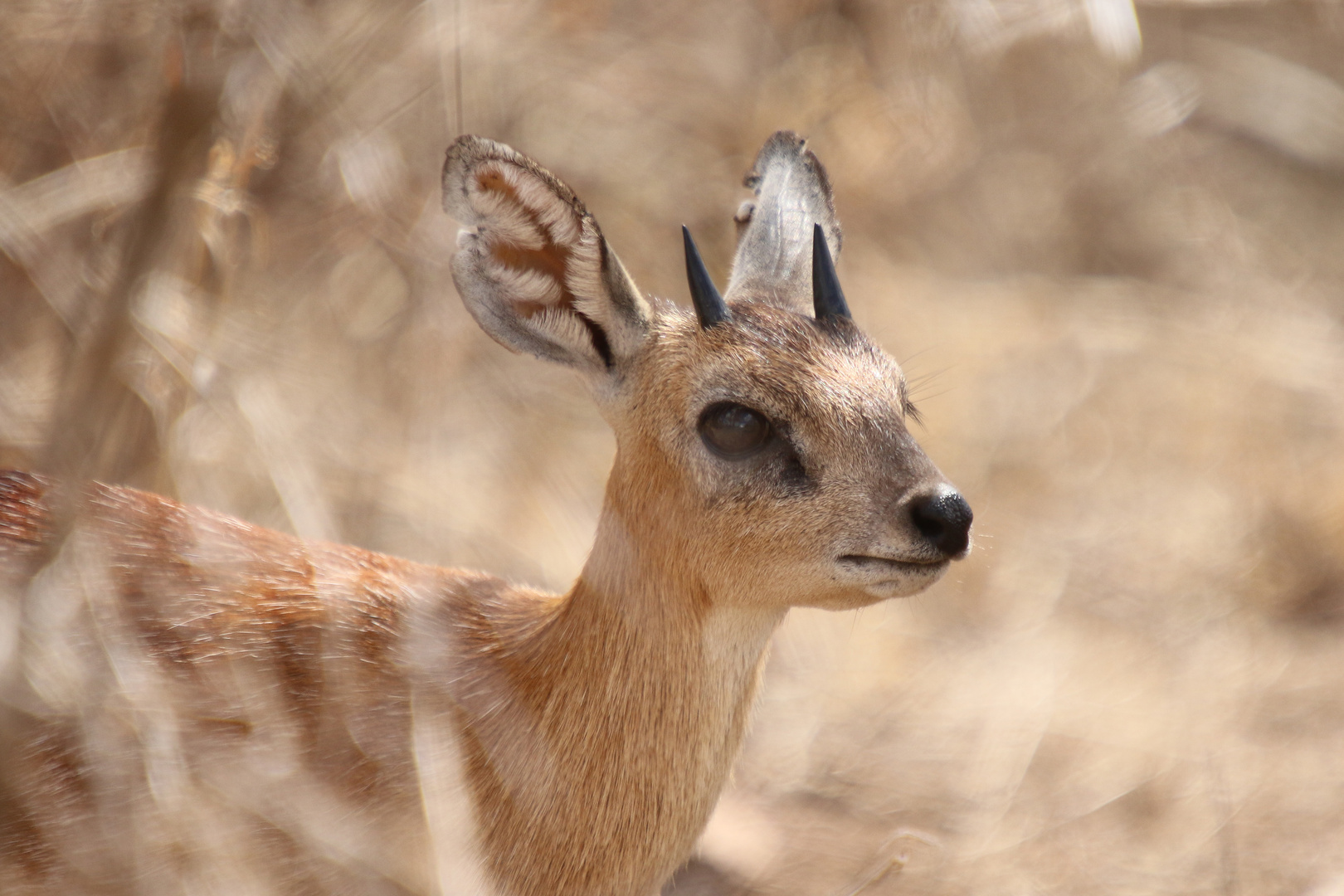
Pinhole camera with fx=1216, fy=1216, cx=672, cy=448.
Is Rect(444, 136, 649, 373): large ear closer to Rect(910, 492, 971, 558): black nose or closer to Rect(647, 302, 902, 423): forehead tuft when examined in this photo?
Rect(647, 302, 902, 423): forehead tuft

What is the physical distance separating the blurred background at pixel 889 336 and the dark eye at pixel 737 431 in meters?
1.23

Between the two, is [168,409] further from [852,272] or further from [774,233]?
[852,272]

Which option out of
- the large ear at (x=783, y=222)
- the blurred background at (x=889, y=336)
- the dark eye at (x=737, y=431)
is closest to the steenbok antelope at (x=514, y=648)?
the dark eye at (x=737, y=431)

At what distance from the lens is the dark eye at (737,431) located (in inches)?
109

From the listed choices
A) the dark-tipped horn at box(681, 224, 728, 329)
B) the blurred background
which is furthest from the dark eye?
the blurred background

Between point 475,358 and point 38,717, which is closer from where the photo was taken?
point 38,717

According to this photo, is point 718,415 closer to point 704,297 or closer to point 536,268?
point 704,297

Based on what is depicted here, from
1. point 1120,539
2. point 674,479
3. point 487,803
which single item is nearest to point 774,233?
point 674,479

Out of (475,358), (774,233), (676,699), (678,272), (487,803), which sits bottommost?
(487,803)

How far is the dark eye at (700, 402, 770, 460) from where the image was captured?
2760mm

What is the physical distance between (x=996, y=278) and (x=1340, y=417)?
1.86m

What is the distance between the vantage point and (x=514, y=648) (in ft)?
10.1

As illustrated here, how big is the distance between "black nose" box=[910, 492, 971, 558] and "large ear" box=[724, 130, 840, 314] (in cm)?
86

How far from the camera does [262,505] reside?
467 centimetres
